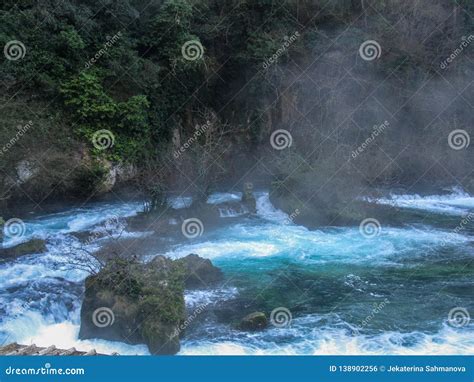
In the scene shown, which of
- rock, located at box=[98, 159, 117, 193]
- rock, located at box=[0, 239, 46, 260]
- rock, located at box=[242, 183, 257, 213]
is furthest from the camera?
rock, located at box=[242, 183, 257, 213]

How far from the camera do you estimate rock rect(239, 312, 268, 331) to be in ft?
30.4

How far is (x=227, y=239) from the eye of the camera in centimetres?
1401

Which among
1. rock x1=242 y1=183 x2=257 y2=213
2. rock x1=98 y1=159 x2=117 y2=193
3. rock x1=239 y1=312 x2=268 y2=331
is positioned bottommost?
rock x1=239 y1=312 x2=268 y2=331

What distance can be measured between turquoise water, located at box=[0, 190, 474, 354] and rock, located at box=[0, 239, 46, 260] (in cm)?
28

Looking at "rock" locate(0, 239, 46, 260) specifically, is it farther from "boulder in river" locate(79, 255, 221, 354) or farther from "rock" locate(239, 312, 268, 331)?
"rock" locate(239, 312, 268, 331)

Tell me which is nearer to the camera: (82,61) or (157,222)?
(157,222)

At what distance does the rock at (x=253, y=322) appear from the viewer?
365 inches

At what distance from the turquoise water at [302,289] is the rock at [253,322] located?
148 mm

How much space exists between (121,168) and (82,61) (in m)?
3.64

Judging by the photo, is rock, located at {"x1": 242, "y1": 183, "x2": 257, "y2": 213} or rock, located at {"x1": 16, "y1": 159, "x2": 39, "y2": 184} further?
rock, located at {"x1": 242, "y1": 183, "x2": 257, "y2": 213}

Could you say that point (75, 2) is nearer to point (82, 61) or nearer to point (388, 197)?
point (82, 61)

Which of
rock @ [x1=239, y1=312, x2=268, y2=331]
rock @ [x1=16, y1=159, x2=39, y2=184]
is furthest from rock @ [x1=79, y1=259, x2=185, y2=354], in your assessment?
rock @ [x1=16, y1=159, x2=39, y2=184]

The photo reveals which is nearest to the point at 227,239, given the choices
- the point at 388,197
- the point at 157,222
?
the point at 157,222

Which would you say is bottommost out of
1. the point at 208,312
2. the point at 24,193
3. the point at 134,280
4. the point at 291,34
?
the point at 208,312
